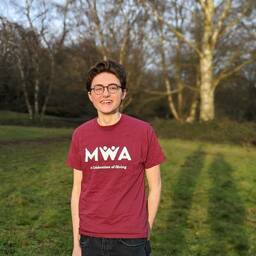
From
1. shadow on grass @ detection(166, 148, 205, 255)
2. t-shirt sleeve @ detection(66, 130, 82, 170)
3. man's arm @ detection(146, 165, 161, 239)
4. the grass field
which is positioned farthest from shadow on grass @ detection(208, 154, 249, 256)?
t-shirt sleeve @ detection(66, 130, 82, 170)

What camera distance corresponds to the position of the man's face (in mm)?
3225

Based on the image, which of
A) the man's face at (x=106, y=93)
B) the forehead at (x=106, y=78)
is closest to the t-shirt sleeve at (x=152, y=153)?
the man's face at (x=106, y=93)

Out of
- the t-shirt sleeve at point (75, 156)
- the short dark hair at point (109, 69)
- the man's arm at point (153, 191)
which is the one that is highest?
the short dark hair at point (109, 69)

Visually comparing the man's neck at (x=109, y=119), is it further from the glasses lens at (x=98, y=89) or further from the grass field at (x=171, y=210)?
the grass field at (x=171, y=210)

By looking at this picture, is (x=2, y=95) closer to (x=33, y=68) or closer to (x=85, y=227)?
(x=33, y=68)

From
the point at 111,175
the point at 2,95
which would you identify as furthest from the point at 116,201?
the point at 2,95

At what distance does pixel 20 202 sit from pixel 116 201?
6.69 meters

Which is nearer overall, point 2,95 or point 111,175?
point 111,175

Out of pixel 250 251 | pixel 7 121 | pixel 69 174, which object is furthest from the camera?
pixel 7 121

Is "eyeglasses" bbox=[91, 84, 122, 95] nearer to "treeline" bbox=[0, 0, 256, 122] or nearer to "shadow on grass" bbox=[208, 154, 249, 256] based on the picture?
"shadow on grass" bbox=[208, 154, 249, 256]

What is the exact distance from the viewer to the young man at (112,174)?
3.17 m

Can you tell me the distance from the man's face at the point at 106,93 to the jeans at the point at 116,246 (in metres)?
0.79

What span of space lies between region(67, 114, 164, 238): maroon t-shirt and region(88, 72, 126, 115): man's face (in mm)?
117

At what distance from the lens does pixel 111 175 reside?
319 centimetres
